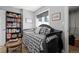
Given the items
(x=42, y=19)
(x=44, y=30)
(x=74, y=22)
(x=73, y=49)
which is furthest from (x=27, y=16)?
(x=73, y=49)

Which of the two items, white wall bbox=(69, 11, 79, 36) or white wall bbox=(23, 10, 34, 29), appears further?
white wall bbox=(23, 10, 34, 29)

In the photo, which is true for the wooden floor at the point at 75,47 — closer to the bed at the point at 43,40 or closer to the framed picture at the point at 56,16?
the bed at the point at 43,40

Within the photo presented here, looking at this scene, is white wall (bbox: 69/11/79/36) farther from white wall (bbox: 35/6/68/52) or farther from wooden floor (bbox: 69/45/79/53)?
wooden floor (bbox: 69/45/79/53)

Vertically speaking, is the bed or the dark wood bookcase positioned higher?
the dark wood bookcase

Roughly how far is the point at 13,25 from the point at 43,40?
59 centimetres

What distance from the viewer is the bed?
1530 millimetres

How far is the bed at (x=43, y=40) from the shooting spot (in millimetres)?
1530

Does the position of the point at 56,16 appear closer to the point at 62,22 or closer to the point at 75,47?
the point at 62,22

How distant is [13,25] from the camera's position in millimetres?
1593

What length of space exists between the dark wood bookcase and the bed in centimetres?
12

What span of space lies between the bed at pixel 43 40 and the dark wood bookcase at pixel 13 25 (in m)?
0.12

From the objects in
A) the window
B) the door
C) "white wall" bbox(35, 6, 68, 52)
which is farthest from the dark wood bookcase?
"white wall" bbox(35, 6, 68, 52)
